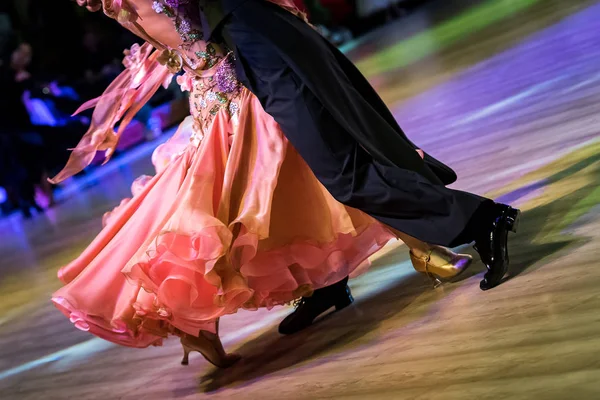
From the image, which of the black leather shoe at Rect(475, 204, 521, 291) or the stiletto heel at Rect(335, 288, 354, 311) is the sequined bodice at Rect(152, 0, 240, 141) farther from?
the black leather shoe at Rect(475, 204, 521, 291)

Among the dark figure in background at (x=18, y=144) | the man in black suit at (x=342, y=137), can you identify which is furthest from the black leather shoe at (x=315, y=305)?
the dark figure in background at (x=18, y=144)

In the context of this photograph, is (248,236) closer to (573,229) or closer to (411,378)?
(411,378)

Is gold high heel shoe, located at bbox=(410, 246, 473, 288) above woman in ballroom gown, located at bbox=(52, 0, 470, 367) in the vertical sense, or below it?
below

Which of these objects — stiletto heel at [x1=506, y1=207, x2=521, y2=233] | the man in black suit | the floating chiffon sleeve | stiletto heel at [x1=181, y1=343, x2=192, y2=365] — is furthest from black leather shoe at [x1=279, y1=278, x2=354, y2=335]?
the floating chiffon sleeve

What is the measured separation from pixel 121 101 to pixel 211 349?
838 millimetres

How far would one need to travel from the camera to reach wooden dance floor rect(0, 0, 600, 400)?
1.52 meters

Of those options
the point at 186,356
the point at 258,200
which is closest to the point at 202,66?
the point at 258,200

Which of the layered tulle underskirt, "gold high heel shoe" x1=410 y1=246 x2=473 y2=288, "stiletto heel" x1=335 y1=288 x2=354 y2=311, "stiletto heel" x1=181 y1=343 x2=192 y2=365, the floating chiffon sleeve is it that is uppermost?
the floating chiffon sleeve

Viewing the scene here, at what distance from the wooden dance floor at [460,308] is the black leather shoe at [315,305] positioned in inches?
1.7

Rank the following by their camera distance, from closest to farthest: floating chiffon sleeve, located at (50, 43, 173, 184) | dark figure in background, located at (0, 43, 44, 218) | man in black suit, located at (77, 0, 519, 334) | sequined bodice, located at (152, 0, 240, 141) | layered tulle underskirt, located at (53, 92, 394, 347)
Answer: man in black suit, located at (77, 0, 519, 334) → layered tulle underskirt, located at (53, 92, 394, 347) → sequined bodice, located at (152, 0, 240, 141) → floating chiffon sleeve, located at (50, 43, 173, 184) → dark figure in background, located at (0, 43, 44, 218)

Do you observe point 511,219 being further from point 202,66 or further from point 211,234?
point 202,66

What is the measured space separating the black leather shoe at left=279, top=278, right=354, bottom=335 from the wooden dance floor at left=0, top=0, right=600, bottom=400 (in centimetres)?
4

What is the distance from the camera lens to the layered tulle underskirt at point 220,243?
6.21 ft

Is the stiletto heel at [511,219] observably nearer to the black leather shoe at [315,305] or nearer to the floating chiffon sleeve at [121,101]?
the black leather shoe at [315,305]
